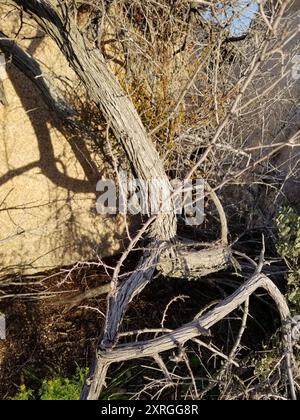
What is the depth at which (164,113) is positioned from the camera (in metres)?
4.07

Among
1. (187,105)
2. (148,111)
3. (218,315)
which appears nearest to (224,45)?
(187,105)

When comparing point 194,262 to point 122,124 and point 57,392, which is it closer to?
point 122,124

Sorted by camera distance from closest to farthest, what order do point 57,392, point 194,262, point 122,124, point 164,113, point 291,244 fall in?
point 57,392 < point 291,244 < point 122,124 < point 194,262 < point 164,113

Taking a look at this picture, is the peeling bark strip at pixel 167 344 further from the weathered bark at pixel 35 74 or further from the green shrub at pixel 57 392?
the weathered bark at pixel 35 74

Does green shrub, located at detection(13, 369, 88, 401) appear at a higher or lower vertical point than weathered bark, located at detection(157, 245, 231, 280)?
lower

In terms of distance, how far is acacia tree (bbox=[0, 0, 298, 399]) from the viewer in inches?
108

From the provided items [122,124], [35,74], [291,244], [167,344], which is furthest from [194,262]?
[35,74]

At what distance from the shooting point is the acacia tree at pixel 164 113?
2.74 metres

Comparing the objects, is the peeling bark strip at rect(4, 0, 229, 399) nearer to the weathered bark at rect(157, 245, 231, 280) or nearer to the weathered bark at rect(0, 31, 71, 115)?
the weathered bark at rect(157, 245, 231, 280)

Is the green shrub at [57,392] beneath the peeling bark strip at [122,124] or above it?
beneath

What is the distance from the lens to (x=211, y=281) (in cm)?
435

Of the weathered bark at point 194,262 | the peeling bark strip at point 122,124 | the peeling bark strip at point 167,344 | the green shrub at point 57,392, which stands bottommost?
the green shrub at point 57,392

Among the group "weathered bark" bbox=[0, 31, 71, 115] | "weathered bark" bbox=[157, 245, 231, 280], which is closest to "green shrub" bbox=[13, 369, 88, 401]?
"weathered bark" bbox=[157, 245, 231, 280]

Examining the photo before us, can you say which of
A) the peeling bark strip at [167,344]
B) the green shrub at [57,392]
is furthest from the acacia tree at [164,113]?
the green shrub at [57,392]
